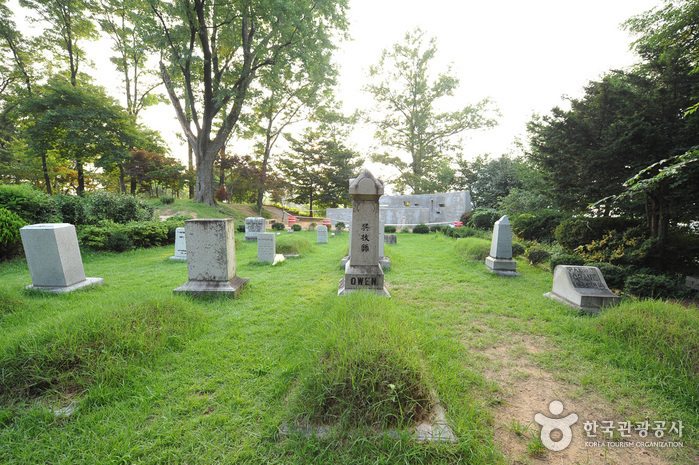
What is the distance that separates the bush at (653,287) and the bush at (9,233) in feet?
41.9

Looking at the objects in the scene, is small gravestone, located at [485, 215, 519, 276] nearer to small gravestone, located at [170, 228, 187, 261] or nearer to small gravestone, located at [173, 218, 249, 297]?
small gravestone, located at [173, 218, 249, 297]

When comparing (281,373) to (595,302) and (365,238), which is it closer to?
(365,238)

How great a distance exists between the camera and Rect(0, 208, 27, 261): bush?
5.91 meters

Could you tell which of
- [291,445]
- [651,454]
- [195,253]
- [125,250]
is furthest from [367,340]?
[125,250]

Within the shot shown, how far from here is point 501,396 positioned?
2105 millimetres

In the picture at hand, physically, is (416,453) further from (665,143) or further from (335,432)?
(665,143)

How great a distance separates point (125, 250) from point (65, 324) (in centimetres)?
735

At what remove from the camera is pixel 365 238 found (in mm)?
4273

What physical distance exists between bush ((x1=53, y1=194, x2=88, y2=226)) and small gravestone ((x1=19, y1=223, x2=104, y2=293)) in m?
5.32

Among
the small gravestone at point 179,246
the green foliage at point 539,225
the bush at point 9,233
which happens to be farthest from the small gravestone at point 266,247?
the green foliage at point 539,225

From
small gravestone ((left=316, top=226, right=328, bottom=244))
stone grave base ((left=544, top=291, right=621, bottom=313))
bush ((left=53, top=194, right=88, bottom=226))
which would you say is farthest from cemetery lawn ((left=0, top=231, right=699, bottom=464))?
small gravestone ((left=316, top=226, right=328, bottom=244))

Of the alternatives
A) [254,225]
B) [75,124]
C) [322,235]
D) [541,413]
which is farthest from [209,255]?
[75,124]

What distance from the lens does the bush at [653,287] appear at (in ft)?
13.0

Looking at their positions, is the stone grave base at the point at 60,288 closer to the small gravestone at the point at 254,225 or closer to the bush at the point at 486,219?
the small gravestone at the point at 254,225
